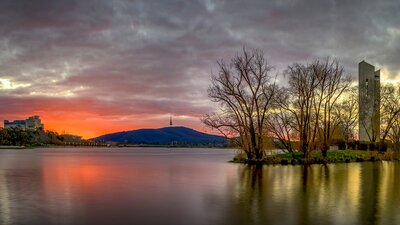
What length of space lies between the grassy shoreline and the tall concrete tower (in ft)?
22.7

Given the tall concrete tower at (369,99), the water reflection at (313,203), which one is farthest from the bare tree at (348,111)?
the water reflection at (313,203)

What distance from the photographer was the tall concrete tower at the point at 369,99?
65688 mm

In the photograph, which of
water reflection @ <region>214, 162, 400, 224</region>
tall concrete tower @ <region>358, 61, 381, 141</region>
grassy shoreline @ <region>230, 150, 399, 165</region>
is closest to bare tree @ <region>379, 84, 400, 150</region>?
tall concrete tower @ <region>358, 61, 381, 141</region>

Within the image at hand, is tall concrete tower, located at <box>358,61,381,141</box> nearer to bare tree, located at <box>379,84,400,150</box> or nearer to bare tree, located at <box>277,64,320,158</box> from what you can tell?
bare tree, located at <box>379,84,400,150</box>

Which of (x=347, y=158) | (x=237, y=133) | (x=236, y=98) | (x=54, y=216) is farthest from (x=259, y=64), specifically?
(x=54, y=216)

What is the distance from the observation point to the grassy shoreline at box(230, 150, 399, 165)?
46312 millimetres

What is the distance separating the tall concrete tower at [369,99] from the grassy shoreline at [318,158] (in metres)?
6.93

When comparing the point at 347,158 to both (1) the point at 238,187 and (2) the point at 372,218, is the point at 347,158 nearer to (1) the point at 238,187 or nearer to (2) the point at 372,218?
(1) the point at 238,187

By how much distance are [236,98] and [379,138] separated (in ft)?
113

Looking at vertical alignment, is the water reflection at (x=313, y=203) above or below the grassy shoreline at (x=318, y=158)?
below

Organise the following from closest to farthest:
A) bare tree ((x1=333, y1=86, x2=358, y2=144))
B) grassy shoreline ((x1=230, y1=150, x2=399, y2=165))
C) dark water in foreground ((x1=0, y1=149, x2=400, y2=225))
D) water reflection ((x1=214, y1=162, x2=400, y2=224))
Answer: water reflection ((x1=214, y1=162, x2=400, y2=224)) → dark water in foreground ((x1=0, y1=149, x2=400, y2=225)) → grassy shoreline ((x1=230, y1=150, x2=399, y2=165)) → bare tree ((x1=333, y1=86, x2=358, y2=144))

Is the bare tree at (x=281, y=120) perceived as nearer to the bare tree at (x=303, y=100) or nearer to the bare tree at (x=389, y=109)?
the bare tree at (x=303, y=100)

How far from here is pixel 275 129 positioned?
50.1 meters

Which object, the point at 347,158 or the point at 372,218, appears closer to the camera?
the point at 372,218
